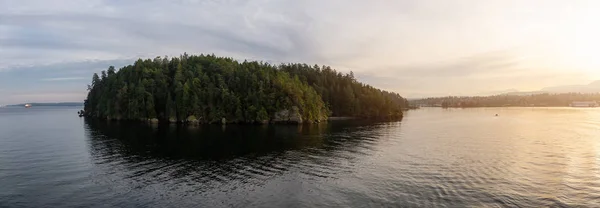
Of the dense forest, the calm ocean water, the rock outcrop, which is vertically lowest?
the calm ocean water

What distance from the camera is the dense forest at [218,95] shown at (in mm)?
132750

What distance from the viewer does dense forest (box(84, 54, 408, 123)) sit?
436 ft

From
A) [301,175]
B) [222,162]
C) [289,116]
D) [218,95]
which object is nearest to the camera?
[301,175]

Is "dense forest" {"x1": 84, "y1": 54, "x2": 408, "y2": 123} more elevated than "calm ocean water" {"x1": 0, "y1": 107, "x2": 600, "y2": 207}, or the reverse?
"dense forest" {"x1": 84, "y1": 54, "x2": 408, "y2": 123}

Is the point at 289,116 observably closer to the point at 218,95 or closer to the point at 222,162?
the point at 218,95

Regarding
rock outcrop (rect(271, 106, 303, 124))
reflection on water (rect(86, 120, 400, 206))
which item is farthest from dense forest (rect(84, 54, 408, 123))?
reflection on water (rect(86, 120, 400, 206))

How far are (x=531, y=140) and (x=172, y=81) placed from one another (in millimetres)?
134471

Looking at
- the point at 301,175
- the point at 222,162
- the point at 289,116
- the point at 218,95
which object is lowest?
the point at 301,175

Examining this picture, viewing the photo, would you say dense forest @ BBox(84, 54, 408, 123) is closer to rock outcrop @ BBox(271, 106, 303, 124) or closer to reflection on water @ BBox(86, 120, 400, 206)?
rock outcrop @ BBox(271, 106, 303, 124)

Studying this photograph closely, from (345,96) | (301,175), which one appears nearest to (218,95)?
(345,96)

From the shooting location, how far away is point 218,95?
137375 millimetres

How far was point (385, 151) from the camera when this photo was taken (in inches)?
2351

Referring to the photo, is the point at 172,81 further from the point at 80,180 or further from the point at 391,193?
the point at 391,193

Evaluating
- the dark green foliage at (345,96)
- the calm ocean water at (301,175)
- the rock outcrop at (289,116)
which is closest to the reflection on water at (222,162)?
the calm ocean water at (301,175)
